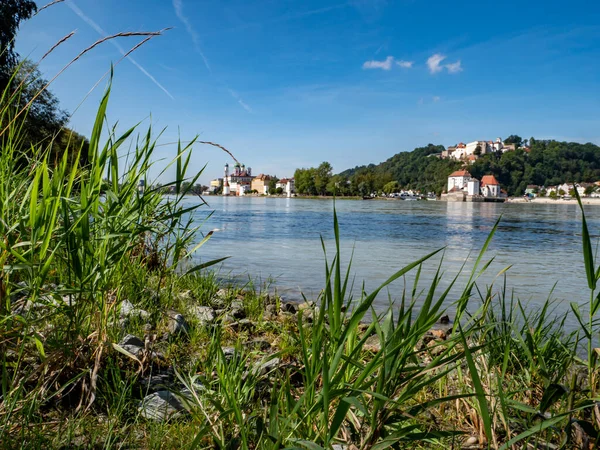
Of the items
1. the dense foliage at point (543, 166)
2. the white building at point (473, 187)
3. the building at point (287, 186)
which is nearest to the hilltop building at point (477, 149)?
the dense foliage at point (543, 166)

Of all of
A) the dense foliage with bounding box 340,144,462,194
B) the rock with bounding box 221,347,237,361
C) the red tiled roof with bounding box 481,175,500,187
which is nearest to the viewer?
the rock with bounding box 221,347,237,361

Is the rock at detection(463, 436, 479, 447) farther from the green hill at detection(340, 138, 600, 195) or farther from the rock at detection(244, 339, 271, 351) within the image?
the green hill at detection(340, 138, 600, 195)

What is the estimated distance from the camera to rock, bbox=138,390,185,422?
1884mm

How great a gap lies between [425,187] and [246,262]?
15929cm

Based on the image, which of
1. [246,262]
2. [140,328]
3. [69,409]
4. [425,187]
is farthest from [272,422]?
[425,187]

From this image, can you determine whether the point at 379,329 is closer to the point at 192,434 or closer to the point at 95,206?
the point at 192,434

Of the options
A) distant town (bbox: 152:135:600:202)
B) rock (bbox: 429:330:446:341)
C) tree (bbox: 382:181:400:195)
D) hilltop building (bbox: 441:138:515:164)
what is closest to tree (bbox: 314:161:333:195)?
distant town (bbox: 152:135:600:202)

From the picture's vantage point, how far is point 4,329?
1.86m

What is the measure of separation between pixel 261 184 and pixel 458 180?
236 ft

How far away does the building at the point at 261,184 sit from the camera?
17130 cm

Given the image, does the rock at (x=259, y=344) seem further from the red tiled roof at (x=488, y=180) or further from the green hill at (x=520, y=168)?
the red tiled roof at (x=488, y=180)

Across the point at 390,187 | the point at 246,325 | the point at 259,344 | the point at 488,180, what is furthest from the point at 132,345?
the point at 488,180

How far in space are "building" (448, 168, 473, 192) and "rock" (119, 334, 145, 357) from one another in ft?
480

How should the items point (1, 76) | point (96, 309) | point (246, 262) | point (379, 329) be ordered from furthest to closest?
point (1, 76)
point (246, 262)
point (96, 309)
point (379, 329)
